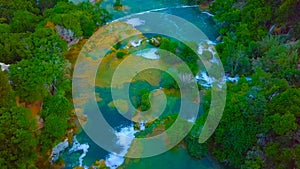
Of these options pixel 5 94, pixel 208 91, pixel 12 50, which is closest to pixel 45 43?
pixel 12 50

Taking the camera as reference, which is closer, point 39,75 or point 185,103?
point 39,75

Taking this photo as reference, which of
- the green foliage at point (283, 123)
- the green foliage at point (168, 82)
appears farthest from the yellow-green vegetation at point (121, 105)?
the green foliage at point (283, 123)

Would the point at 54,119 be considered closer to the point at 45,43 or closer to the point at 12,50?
the point at 12,50

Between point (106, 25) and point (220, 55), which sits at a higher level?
point (106, 25)

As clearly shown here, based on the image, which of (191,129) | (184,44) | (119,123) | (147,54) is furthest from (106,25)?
(191,129)

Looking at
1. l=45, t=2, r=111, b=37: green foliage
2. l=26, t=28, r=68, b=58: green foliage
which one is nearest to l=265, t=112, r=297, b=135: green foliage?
l=26, t=28, r=68, b=58: green foliage

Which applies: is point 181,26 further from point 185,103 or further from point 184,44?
point 185,103

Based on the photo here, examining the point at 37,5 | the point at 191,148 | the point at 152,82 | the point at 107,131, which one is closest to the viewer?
the point at 191,148

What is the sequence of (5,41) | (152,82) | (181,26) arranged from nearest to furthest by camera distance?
(5,41) → (152,82) → (181,26)
